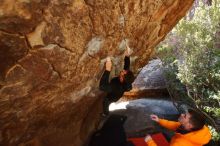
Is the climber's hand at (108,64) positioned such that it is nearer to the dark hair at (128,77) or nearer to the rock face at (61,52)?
the rock face at (61,52)

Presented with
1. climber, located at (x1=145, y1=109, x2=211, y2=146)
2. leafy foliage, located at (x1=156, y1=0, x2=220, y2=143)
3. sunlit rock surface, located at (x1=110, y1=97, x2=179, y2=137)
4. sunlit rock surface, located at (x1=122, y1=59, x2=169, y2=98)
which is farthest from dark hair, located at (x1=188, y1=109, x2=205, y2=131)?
sunlit rock surface, located at (x1=122, y1=59, x2=169, y2=98)

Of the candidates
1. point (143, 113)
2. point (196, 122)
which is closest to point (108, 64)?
point (196, 122)

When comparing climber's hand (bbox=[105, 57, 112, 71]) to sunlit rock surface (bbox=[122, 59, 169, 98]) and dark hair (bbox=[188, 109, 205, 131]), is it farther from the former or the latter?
sunlit rock surface (bbox=[122, 59, 169, 98])

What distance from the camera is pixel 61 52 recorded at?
14.0 ft

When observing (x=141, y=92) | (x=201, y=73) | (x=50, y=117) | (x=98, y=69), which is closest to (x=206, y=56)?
(x=201, y=73)

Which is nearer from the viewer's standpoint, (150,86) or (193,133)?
(193,133)

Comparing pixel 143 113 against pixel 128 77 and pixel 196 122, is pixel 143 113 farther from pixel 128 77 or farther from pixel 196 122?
pixel 196 122

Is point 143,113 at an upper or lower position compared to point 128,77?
lower

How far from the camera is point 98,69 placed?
17.6ft

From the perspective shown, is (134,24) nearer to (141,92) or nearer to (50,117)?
(50,117)

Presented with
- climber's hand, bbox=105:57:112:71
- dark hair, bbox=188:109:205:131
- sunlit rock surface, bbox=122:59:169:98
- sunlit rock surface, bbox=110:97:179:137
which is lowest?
sunlit rock surface, bbox=110:97:179:137

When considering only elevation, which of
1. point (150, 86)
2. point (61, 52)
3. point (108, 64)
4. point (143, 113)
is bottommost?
point (143, 113)

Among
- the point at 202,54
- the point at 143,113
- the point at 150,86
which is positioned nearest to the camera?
the point at 202,54

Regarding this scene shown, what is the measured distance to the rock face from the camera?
376 centimetres
